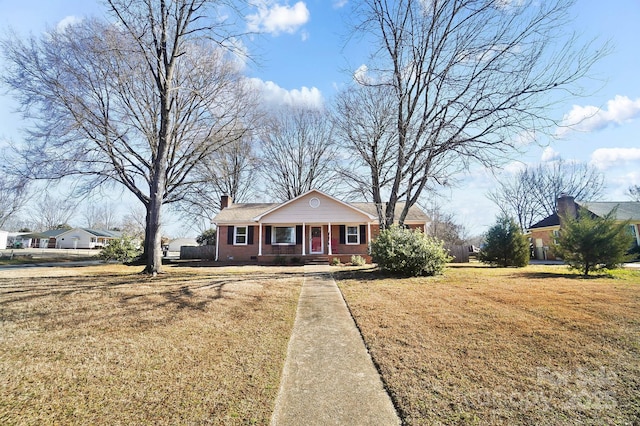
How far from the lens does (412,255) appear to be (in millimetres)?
10250

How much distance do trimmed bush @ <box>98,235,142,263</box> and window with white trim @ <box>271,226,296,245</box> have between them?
8.98 meters

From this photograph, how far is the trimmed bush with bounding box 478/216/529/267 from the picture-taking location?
47.8 ft

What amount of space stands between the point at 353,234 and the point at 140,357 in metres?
18.1

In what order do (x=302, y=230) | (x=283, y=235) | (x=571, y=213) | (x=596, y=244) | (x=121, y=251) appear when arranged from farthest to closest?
(x=571, y=213) < (x=283, y=235) < (x=302, y=230) < (x=121, y=251) < (x=596, y=244)

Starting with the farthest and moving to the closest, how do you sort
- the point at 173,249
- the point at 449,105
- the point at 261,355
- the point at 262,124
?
the point at 173,249, the point at 262,124, the point at 449,105, the point at 261,355

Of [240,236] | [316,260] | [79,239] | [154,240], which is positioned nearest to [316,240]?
[316,260]

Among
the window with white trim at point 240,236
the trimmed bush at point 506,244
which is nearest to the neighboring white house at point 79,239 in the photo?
the window with white trim at point 240,236

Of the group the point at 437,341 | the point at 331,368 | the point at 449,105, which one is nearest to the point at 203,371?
the point at 331,368

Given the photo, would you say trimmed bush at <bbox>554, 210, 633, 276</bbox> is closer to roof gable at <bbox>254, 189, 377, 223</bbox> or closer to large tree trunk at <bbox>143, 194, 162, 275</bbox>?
roof gable at <bbox>254, 189, 377, 223</bbox>

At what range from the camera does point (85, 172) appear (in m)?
14.8

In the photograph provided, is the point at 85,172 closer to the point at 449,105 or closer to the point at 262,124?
the point at 262,124

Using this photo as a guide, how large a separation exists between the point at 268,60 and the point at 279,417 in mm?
11728

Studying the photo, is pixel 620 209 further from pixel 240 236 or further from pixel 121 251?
pixel 121 251

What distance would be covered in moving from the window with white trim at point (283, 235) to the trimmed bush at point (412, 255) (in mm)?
11399
